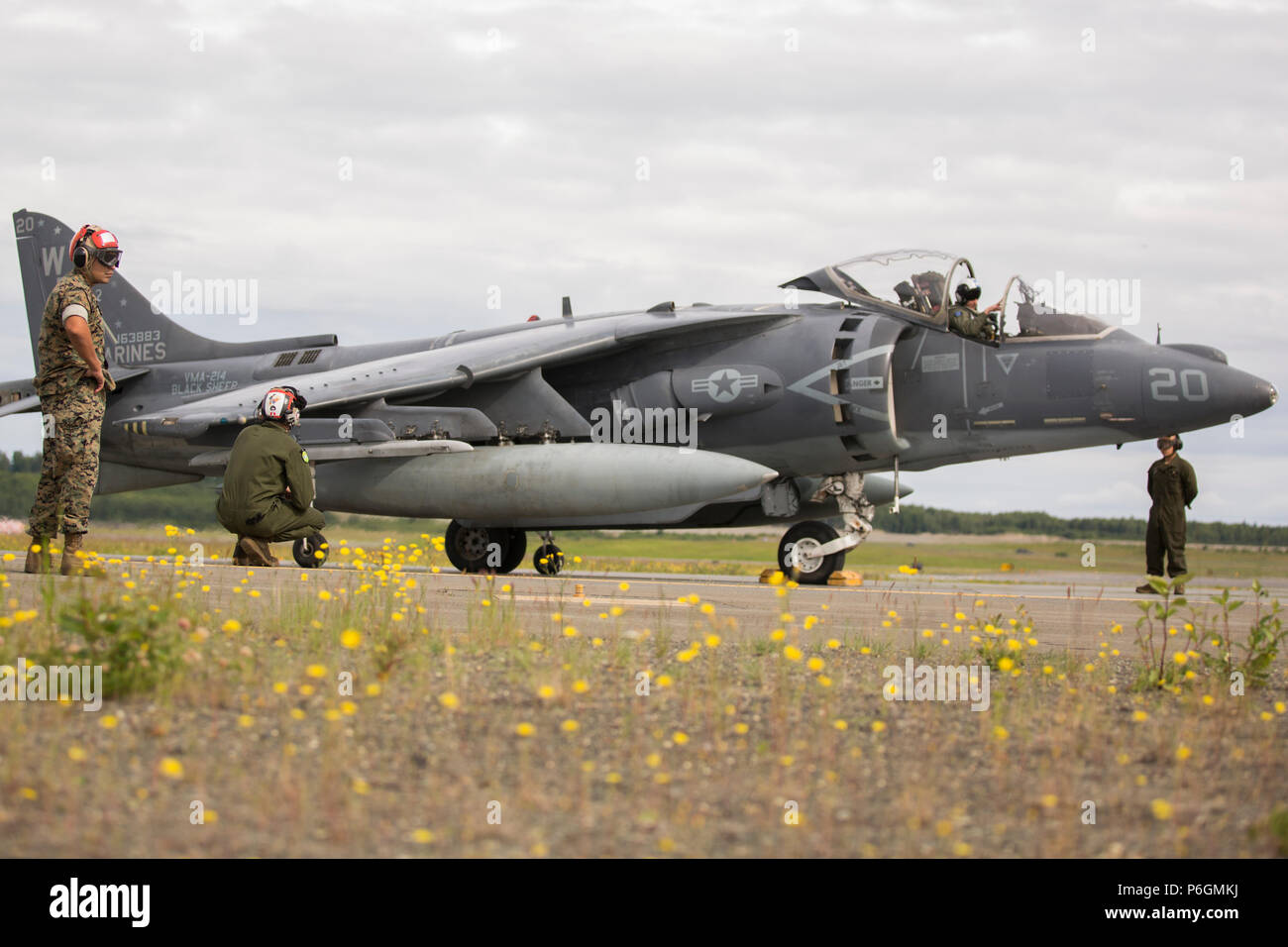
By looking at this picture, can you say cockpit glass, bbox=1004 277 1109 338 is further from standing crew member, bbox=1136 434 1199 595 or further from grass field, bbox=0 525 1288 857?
grass field, bbox=0 525 1288 857

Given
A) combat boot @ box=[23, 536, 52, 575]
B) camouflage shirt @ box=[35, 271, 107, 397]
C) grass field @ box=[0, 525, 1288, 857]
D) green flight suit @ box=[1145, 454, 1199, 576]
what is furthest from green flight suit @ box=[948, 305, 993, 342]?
combat boot @ box=[23, 536, 52, 575]

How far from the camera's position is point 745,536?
114ft

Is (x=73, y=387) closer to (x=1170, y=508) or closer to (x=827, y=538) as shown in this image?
(x=827, y=538)

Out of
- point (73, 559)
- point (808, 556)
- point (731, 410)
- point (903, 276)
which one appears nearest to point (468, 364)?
point (731, 410)

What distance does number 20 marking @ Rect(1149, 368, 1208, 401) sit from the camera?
41.8 feet

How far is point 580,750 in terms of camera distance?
14.3 feet

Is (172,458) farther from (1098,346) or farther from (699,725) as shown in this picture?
(699,725)

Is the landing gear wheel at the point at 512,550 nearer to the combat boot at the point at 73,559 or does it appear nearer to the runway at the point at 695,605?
the runway at the point at 695,605

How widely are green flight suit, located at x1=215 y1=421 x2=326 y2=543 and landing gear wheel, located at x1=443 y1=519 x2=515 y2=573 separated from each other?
6.62m

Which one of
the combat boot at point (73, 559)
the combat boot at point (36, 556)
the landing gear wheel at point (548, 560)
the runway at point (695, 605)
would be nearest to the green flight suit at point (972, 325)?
the runway at point (695, 605)

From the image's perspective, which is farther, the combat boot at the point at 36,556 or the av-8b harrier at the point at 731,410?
the av-8b harrier at the point at 731,410

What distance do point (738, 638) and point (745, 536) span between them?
89.9 ft

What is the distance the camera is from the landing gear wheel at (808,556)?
1417 cm
